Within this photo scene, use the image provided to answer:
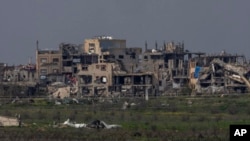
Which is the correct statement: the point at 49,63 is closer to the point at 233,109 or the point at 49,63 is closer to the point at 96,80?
the point at 96,80

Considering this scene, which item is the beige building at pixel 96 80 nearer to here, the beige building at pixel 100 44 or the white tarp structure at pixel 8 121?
the beige building at pixel 100 44

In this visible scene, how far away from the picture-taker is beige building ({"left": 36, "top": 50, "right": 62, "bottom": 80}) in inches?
3639

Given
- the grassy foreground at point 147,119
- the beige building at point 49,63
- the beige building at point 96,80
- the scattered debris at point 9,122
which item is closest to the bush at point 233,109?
the grassy foreground at point 147,119

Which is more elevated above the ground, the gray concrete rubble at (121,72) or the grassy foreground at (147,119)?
the gray concrete rubble at (121,72)

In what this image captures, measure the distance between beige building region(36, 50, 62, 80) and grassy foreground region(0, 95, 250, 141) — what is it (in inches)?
698

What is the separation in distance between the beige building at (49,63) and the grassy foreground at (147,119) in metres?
17.7

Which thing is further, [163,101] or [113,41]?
[113,41]

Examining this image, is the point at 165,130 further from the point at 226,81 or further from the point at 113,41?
the point at 113,41

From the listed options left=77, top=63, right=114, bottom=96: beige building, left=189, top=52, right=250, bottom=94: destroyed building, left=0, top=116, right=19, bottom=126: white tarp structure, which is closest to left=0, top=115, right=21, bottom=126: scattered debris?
left=0, top=116, right=19, bottom=126: white tarp structure

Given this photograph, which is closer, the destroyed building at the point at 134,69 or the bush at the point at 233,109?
the bush at the point at 233,109

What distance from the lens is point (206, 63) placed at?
87625 millimetres

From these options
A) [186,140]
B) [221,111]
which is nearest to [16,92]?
[221,111]

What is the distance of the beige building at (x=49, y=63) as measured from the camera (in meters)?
92.4

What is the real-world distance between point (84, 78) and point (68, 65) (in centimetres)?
782
